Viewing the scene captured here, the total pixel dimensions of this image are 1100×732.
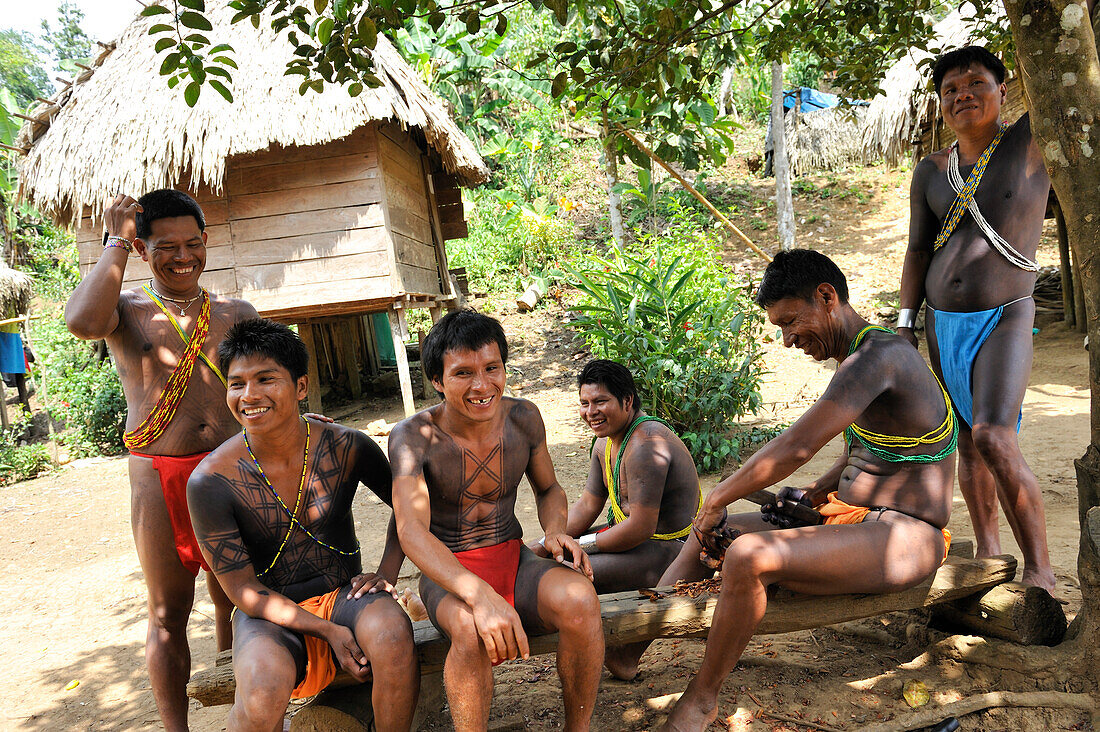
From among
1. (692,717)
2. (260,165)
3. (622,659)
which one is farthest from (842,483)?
(260,165)

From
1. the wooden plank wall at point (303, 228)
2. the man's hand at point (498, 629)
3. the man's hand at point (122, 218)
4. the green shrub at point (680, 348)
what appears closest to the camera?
the man's hand at point (498, 629)

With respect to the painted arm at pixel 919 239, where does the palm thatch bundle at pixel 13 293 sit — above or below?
above

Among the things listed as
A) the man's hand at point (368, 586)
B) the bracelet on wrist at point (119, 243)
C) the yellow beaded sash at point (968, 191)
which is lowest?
the man's hand at point (368, 586)

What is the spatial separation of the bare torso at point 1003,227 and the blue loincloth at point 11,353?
12.5 metres

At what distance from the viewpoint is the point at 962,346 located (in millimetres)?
2846

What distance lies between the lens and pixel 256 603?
7.21 ft

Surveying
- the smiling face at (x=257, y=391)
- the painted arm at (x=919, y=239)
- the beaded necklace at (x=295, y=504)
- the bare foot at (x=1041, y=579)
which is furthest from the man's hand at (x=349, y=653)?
the painted arm at (x=919, y=239)

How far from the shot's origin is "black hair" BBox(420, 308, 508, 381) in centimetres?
237

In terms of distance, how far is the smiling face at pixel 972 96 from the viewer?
2.76m

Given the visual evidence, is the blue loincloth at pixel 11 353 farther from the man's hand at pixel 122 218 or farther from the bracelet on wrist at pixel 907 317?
the bracelet on wrist at pixel 907 317

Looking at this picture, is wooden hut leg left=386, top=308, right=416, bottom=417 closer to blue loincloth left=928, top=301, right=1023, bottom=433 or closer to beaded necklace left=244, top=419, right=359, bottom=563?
beaded necklace left=244, top=419, right=359, bottom=563

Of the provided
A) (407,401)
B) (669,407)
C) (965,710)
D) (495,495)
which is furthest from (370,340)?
(965,710)

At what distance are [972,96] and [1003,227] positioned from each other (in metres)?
0.53

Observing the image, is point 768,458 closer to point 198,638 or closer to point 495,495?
point 495,495
